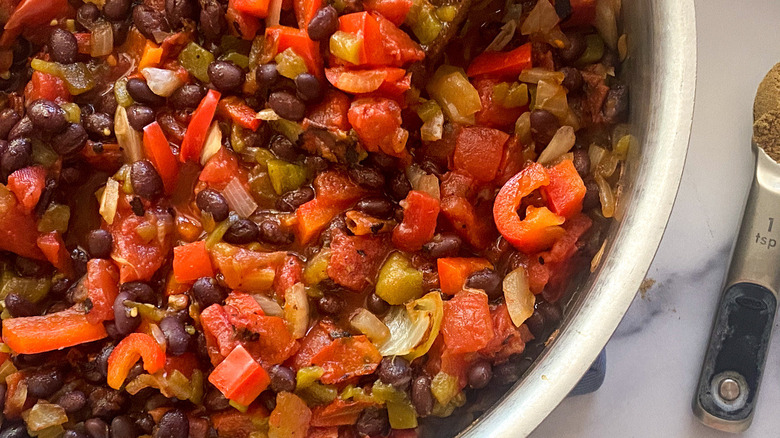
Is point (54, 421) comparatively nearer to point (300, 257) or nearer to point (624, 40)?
point (300, 257)

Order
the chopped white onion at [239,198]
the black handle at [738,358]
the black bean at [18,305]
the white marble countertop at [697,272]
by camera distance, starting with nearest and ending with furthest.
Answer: the black bean at [18,305], the chopped white onion at [239,198], the black handle at [738,358], the white marble countertop at [697,272]

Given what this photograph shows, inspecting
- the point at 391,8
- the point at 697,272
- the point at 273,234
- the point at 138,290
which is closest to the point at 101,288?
the point at 138,290

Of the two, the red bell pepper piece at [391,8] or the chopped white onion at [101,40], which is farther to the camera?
the chopped white onion at [101,40]

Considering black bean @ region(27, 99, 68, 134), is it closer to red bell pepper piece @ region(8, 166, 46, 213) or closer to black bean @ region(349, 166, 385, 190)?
red bell pepper piece @ region(8, 166, 46, 213)

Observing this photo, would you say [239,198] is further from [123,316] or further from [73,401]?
[73,401]

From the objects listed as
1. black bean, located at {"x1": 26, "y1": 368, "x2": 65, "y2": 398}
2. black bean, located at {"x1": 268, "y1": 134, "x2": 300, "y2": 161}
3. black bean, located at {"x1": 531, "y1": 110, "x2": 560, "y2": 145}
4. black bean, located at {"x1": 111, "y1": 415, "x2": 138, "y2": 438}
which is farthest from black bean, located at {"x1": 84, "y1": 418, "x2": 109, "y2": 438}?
black bean, located at {"x1": 531, "y1": 110, "x2": 560, "y2": 145}

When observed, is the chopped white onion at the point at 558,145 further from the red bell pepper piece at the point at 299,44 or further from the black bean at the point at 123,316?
the black bean at the point at 123,316

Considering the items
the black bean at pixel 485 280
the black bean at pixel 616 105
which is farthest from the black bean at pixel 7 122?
the black bean at pixel 616 105

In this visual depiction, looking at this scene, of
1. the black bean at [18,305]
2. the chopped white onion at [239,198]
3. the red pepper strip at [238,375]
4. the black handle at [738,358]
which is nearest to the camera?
the red pepper strip at [238,375]
